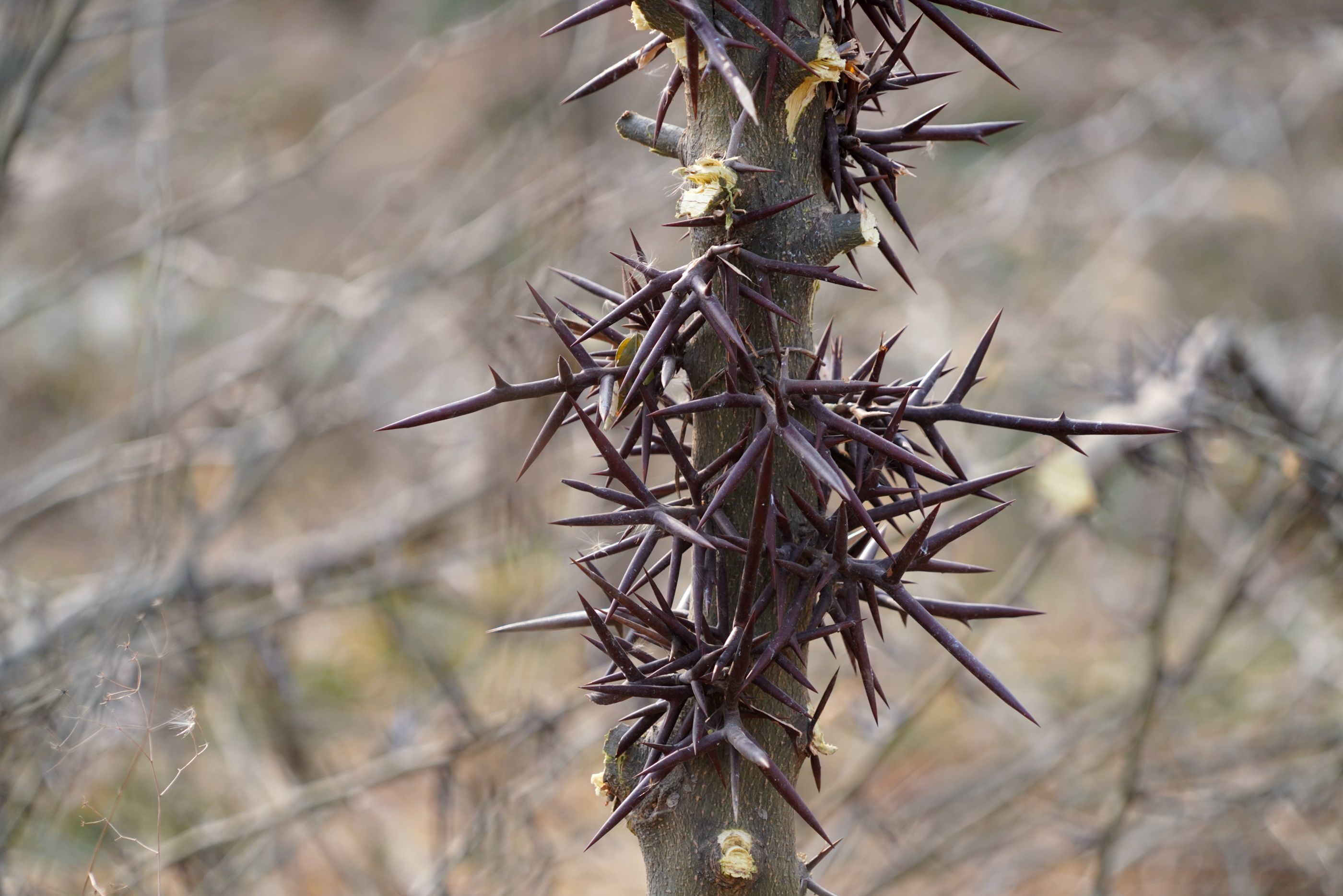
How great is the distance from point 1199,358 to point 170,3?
7.06ft

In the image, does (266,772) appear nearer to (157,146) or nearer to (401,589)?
(401,589)

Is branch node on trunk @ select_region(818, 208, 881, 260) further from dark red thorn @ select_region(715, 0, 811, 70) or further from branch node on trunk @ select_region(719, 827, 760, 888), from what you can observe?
branch node on trunk @ select_region(719, 827, 760, 888)

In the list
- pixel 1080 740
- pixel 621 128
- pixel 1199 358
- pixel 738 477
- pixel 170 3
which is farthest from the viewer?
pixel 170 3

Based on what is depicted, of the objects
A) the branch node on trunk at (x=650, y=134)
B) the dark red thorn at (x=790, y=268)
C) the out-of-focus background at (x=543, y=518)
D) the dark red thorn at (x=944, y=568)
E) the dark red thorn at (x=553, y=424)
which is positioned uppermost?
the branch node on trunk at (x=650, y=134)

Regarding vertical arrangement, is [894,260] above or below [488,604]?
above

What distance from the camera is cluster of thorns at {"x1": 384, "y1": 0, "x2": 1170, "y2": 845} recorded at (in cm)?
43

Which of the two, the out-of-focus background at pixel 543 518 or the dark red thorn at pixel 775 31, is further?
the out-of-focus background at pixel 543 518

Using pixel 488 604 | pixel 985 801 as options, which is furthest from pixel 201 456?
pixel 985 801

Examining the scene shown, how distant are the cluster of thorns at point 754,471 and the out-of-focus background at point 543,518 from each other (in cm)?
38

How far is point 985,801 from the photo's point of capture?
7.54ft

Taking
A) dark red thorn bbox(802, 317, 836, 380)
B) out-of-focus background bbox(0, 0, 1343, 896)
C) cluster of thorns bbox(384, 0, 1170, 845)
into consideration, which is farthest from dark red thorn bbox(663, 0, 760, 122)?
out-of-focus background bbox(0, 0, 1343, 896)

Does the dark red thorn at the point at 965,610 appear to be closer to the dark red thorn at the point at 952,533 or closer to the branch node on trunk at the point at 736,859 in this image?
the dark red thorn at the point at 952,533

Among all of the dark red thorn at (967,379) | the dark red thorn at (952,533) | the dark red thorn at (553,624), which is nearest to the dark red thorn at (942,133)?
the dark red thorn at (967,379)

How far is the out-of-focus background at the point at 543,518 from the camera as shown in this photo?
4.50 feet
